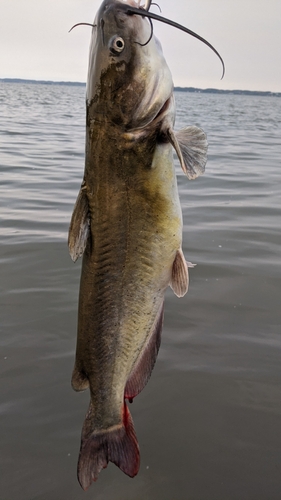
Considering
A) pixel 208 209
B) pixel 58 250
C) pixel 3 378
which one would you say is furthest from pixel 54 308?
pixel 208 209

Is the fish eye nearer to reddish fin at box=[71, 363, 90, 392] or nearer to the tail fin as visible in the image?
reddish fin at box=[71, 363, 90, 392]

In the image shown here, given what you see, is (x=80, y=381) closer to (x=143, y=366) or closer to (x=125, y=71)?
(x=143, y=366)

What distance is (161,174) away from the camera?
2.06 meters

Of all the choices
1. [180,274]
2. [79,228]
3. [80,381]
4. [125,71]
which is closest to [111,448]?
[80,381]

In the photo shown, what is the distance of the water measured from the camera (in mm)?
2750

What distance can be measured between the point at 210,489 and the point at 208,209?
5105mm

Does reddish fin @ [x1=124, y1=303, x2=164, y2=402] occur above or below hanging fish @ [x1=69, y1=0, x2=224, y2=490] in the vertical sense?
below

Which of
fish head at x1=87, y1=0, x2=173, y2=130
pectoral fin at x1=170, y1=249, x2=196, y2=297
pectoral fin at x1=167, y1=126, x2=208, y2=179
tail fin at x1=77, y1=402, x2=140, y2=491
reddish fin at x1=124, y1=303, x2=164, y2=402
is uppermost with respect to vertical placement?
fish head at x1=87, y1=0, x2=173, y2=130

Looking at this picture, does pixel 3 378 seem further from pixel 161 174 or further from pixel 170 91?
pixel 170 91

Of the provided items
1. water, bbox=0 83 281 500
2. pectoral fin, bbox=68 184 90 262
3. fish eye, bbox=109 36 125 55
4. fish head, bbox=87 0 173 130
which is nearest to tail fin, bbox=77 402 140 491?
water, bbox=0 83 281 500

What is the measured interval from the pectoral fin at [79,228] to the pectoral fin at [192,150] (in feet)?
1.45

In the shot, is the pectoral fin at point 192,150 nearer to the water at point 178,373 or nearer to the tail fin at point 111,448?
the tail fin at point 111,448

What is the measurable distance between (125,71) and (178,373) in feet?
7.50

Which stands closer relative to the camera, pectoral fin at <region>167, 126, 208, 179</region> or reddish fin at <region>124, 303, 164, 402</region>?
pectoral fin at <region>167, 126, 208, 179</region>
